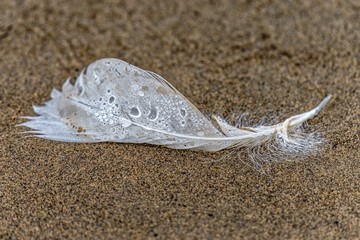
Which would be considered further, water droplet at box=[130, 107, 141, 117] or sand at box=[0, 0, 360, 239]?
water droplet at box=[130, 107, 141, 117]

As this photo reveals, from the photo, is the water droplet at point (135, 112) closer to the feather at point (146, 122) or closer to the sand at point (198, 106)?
the feather at point (146, 122)

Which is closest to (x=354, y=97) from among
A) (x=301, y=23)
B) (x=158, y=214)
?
(x=301, y=23)

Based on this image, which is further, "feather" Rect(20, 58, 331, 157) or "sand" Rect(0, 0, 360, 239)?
"feather" Rect(20, 58, 331, 157)

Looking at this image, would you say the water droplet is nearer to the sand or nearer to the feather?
the feather

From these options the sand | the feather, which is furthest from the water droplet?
the sand

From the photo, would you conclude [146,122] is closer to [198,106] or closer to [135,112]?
[135,112]
